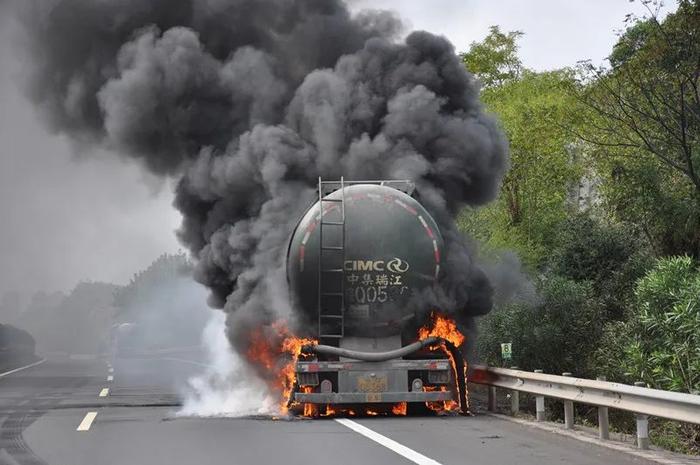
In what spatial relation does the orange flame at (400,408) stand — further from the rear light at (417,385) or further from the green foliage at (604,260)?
the green foliage at (604,260)

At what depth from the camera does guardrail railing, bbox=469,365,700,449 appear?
8.89 metres

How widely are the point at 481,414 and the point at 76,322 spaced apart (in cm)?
14463

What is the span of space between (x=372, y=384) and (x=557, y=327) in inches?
375

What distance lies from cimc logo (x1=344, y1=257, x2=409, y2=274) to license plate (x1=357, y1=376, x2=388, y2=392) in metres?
1.49

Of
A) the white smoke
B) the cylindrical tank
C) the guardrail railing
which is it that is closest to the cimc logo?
the cylindrical tank

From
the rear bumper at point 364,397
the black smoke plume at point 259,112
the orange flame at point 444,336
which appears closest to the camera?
the rear bumper at point 364,397

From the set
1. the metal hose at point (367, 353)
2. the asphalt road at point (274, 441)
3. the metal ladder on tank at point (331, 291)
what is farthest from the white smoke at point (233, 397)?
the metal ladder on tank at point (331, 291)

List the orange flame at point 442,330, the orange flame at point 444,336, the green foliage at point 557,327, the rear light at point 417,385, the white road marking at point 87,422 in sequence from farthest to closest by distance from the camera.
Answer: the green foliage at point 557,327 < the orange flame at point 442,330 < the orange flame at point 444,336 < the rear light at point 417,385 < the white road marking at point 87,422

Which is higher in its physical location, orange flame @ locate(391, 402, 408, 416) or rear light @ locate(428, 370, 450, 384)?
rear light @ locate(428, 370, 450, 384)

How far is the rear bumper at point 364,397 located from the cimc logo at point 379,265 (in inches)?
66.7

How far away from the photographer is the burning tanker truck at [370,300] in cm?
1318

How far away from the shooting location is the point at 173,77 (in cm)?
2020

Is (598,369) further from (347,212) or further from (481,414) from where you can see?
(347,212)

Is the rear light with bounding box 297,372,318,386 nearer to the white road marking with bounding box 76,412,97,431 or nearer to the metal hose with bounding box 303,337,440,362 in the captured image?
the metal hose with bounding box 303,337,440,362
